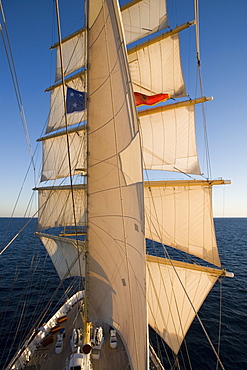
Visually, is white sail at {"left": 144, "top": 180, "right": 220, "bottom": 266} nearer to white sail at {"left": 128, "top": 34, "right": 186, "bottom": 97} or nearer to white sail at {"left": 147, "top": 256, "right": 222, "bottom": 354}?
white sail at {"left": 147, "top": 256, "right": 222, "bottom": 354}

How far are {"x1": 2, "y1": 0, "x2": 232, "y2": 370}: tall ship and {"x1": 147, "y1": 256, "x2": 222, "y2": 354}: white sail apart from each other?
64mm

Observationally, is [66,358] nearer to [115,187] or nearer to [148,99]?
[115,187]

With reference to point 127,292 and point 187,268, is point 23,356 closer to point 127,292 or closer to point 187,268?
point 127,292

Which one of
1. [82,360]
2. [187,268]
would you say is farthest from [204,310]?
[82,360]

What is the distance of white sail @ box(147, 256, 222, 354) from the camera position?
37.0 ft

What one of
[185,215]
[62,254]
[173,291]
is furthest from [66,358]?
[185,215]

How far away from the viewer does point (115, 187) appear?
5.54 meters

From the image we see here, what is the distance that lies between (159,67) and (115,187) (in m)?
12.2

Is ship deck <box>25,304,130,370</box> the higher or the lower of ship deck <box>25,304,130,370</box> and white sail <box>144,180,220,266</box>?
the lower

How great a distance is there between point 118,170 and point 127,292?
3.55 m

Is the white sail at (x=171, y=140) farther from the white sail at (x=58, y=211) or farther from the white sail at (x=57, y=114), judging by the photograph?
the white sail at (x=58, y=211)

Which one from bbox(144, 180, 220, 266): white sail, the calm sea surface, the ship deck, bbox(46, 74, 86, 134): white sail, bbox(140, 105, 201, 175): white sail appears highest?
bbox(46, 74, 86, 134): white sail

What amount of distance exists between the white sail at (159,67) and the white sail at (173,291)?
40.7 ft

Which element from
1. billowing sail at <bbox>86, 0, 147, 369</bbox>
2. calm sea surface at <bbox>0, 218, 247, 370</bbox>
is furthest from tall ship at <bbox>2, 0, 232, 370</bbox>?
calm sea surface at <bbox>0, 218, 247, 370</bbox>
